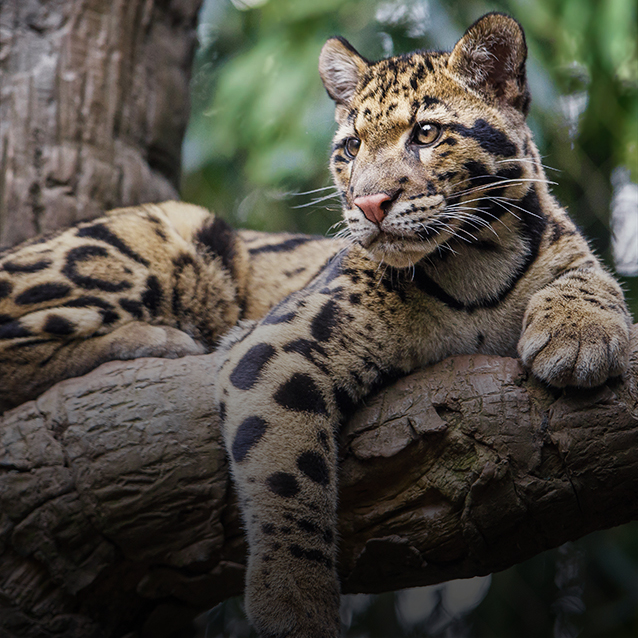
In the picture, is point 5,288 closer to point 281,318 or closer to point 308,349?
point 281,318

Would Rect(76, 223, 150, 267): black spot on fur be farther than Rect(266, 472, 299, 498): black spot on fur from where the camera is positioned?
Yes

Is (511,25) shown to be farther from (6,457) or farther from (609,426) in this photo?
(6,457)

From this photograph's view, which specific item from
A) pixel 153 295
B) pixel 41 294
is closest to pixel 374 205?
pixel 153 295

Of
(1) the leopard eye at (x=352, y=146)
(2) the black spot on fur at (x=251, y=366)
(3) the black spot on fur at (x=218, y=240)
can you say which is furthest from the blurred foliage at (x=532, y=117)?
(2) the black spot on fur at (x=251, y=366)

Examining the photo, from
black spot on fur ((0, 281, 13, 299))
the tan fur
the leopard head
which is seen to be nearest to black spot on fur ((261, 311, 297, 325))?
the leopard head

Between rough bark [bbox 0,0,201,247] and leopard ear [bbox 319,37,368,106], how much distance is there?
168cm

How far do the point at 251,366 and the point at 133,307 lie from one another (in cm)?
90

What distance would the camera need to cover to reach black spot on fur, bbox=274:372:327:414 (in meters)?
2.50

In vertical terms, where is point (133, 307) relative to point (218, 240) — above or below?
below

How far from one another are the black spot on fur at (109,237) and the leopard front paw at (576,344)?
6.33 feet

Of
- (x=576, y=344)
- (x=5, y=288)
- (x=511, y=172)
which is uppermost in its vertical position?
(x=511, y=172)

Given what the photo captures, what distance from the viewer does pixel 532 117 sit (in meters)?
4.38

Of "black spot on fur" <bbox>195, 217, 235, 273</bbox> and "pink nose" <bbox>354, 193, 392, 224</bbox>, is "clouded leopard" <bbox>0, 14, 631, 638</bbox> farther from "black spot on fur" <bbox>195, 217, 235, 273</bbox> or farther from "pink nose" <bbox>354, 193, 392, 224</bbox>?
"black spot on fur" <bbox>195, 217, 235, 273</bbox>

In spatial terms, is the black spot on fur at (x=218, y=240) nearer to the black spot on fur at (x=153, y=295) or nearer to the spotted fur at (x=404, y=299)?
the black spot on fur at (x=153, y=295)
